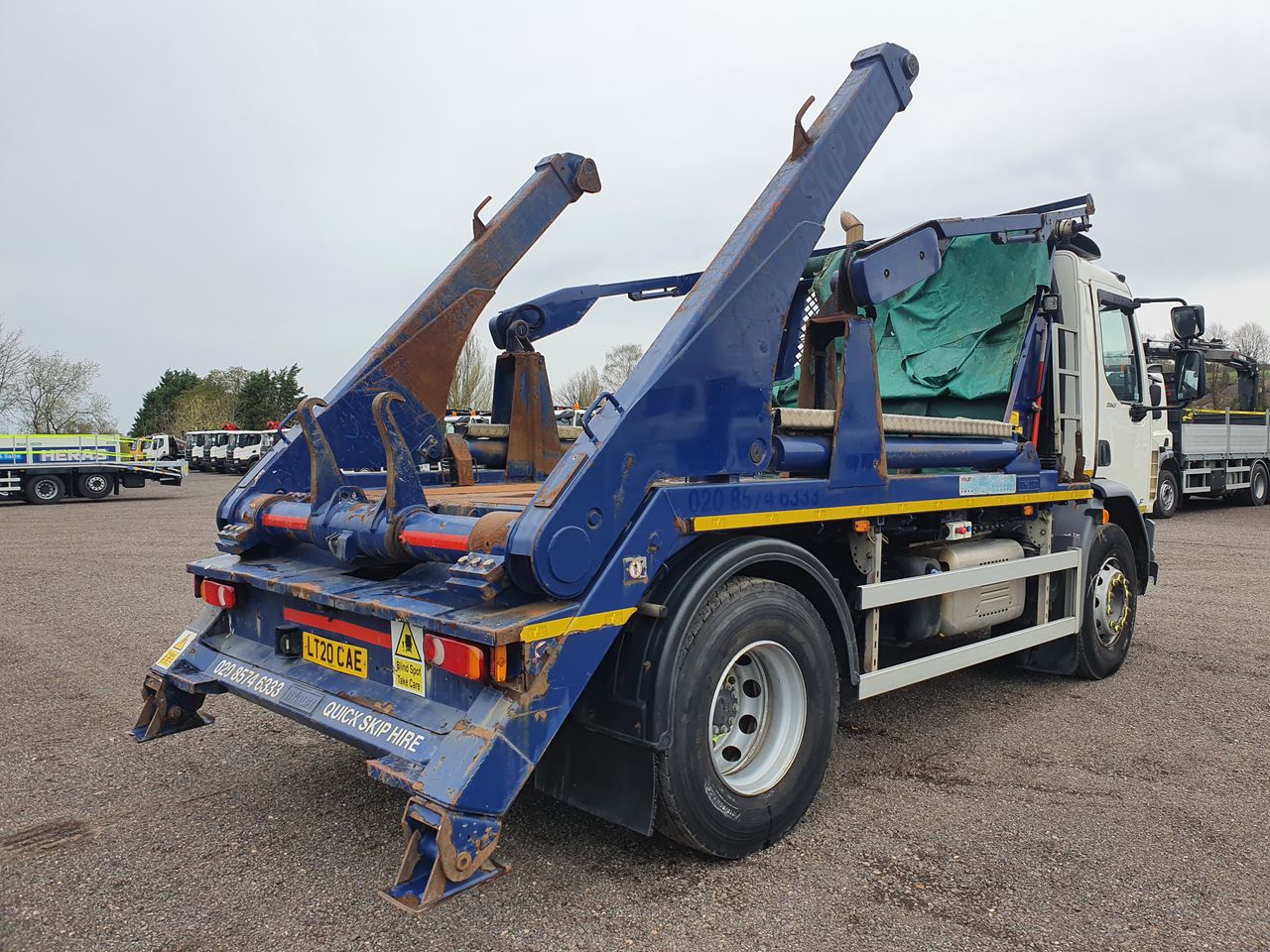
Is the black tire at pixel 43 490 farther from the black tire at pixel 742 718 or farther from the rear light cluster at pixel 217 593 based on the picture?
the black tire at pixel 742 718

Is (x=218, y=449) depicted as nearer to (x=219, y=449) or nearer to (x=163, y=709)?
(x=219, y=449)

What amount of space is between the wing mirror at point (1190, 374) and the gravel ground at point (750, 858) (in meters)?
1.96

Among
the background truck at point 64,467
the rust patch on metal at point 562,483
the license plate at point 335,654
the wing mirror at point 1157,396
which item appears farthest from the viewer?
the background truck at point 64,467

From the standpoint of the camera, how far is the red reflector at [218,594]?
3.86 m

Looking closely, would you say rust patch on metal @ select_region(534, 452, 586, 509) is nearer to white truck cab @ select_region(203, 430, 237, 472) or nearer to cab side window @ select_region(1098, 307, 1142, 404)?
cab side window @ select_region(1098, 307, 1142, 404)

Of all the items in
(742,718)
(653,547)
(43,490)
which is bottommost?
(43,490)

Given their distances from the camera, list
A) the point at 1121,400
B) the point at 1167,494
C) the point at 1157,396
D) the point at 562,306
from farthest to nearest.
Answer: the point at 1167,494 < the point at 1157,396 < the point at 1121,400 < the point at 562,306

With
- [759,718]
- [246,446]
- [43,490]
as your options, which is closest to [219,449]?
[246,446]

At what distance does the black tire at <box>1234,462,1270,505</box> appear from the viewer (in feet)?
67.4

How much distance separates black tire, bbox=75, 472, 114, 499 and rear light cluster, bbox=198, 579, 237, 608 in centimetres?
2302

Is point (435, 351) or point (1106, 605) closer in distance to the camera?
point (435, 351)

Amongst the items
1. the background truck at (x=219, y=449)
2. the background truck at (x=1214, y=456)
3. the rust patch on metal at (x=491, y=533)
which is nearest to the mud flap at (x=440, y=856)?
the rust patch on metal at (x=491, y=533)

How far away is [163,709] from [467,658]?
6.61 ft

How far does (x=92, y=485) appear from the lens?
77.6 ft
